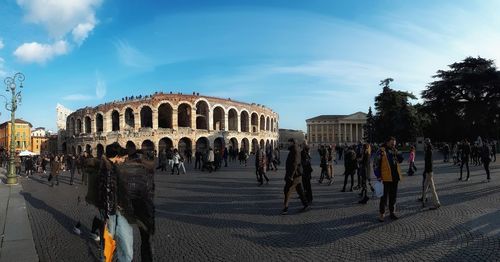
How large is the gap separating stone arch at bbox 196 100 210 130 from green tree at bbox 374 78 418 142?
919 inches

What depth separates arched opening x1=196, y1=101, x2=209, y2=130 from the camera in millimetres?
51272

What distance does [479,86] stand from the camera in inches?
1458

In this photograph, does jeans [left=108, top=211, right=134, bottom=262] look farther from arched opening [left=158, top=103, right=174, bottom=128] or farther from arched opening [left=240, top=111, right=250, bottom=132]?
arched opening [left=240, top=111, right=250, bottom=132]

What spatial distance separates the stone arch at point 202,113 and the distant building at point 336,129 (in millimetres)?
66188

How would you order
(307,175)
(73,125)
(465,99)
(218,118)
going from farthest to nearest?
1. (73,125)
2. (218,118)
3. (465,99)
4. (307,175)

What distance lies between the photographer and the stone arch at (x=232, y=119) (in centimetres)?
5462

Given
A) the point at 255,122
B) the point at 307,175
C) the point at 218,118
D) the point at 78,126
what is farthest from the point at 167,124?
the point at 307,175

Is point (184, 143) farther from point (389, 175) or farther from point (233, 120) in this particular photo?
point (389, 175)

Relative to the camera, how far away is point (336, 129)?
118 meters

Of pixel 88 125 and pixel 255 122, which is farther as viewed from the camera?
pixel 255 122

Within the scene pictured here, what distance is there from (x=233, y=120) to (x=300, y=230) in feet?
165

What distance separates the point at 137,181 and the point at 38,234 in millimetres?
3745

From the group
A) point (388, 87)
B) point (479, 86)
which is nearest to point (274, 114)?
point (388, 87)

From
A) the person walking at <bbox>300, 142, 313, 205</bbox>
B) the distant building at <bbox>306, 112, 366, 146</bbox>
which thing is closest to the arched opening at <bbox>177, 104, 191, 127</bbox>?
the person walking at <bbox>300, 142, 313, 205</bbox>
